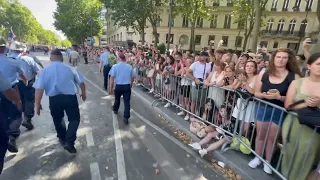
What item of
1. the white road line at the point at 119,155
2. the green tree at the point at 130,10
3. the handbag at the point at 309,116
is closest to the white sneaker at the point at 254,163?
the handbag at the point at 309,116

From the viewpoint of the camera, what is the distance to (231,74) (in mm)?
4688

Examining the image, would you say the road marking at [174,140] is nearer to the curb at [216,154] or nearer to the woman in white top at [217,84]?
the curb at [216,154]

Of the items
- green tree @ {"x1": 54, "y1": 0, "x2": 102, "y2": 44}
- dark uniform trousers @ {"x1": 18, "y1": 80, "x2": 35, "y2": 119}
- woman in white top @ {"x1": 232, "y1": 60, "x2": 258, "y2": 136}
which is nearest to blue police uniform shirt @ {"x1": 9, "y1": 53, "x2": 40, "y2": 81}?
dark uniform trousers @ {"x1": 18, "y1": 80, "x2": 35, "y2": 119}

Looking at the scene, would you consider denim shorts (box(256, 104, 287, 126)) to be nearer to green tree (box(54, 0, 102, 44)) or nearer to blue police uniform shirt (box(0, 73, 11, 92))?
blue police uniform shirt (box(0, 73, 11, 92))

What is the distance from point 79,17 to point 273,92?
5303 centimetres

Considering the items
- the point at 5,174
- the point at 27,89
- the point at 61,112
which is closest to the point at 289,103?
the point at 61,112

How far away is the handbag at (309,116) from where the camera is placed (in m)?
2.51

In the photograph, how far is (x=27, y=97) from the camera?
496 centimetres

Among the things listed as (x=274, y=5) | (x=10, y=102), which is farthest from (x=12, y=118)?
(x=274, y=5)

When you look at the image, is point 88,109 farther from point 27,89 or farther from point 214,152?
point 214,152

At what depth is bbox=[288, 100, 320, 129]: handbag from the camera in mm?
2512

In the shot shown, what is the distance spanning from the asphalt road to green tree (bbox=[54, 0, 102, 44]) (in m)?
46.0

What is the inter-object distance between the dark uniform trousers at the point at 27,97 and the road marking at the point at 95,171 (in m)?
2.53

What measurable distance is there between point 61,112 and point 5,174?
125 centimetres
